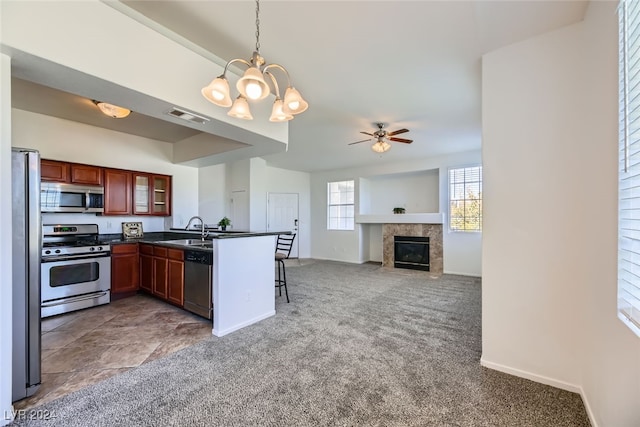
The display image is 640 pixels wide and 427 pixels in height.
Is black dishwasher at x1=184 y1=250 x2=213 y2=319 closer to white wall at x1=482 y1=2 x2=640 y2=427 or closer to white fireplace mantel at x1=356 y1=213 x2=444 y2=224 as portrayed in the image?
white wall at x1=482 y1=2 x2=640 y2=427

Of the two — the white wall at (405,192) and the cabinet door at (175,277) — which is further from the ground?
the white wall at (405,192)

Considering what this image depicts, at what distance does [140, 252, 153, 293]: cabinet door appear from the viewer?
3762 millimetres

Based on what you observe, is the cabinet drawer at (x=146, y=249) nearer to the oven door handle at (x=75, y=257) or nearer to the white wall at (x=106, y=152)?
the oven door handle at (x=75, y=257)

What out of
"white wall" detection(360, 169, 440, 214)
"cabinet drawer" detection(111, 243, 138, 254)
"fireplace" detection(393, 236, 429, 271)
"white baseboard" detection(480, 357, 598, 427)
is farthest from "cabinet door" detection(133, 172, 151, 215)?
"fireplace" detection(393, 236, 429, 271)

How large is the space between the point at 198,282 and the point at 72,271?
5.66 ft

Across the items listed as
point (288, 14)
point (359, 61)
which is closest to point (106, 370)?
point (288, 14)

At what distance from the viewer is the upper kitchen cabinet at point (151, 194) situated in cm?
447

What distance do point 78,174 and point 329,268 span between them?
4.94 m

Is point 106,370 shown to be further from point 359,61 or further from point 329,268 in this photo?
point 329,268

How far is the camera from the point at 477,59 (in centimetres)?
230

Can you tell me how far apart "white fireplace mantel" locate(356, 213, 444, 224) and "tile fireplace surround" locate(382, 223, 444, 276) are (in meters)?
0.14

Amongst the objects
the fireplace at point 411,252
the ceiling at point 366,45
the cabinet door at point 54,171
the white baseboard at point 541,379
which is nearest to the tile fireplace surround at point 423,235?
the fireplace at point 411,252

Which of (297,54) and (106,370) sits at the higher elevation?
(297,54)

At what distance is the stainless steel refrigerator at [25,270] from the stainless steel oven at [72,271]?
179 centimetres
